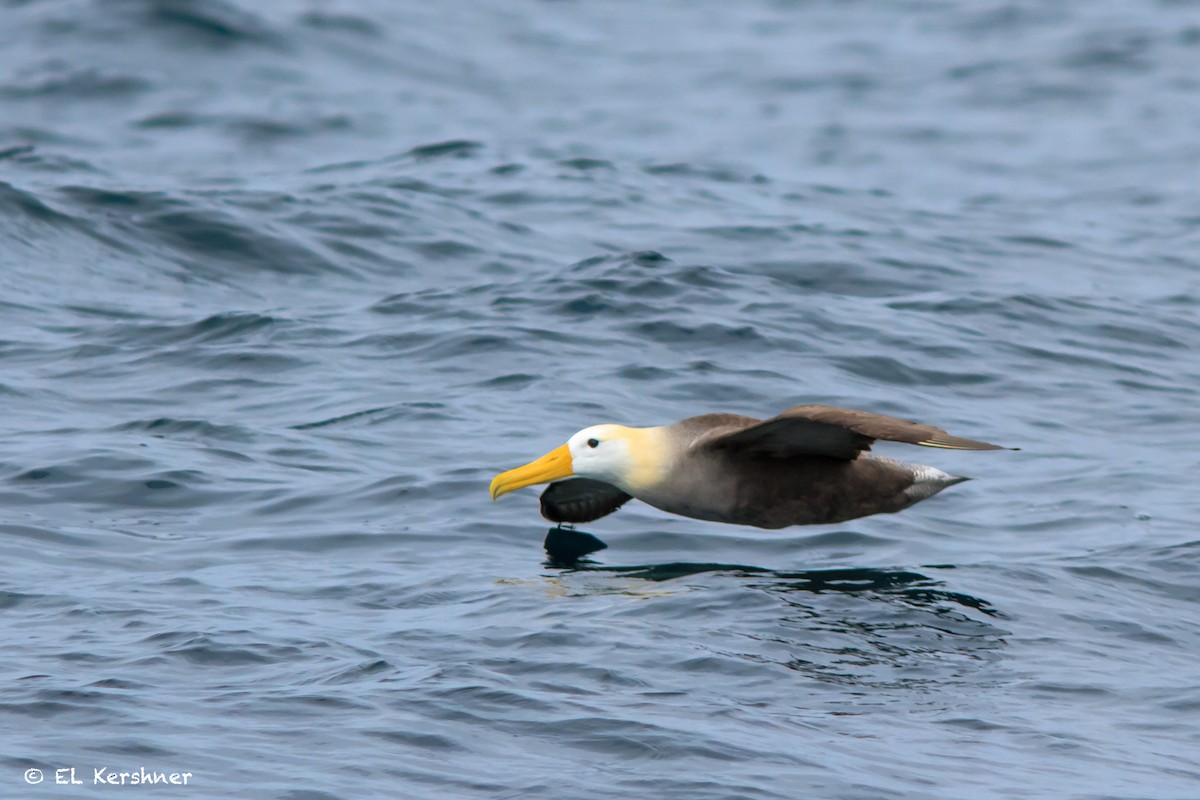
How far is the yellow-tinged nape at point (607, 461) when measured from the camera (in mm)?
10109

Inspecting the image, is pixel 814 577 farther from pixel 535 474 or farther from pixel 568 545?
pixel 535 474

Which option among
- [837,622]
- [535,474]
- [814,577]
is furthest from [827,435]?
[535,474]

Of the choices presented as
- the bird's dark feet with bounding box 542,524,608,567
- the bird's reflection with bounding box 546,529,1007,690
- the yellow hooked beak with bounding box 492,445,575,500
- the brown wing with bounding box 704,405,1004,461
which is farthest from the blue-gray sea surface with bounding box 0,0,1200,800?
the brown wing with bounding box 704,405,1004,461

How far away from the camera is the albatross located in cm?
990

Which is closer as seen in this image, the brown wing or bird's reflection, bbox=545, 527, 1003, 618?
the brown wing

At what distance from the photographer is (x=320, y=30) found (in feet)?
94.9

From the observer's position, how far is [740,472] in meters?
9.92

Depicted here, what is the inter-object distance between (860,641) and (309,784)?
3.21 m

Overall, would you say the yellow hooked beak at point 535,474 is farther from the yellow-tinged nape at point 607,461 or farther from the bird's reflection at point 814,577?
the bird's reflection at point 814,577

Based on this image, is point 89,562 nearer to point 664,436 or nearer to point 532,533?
point 532,533
